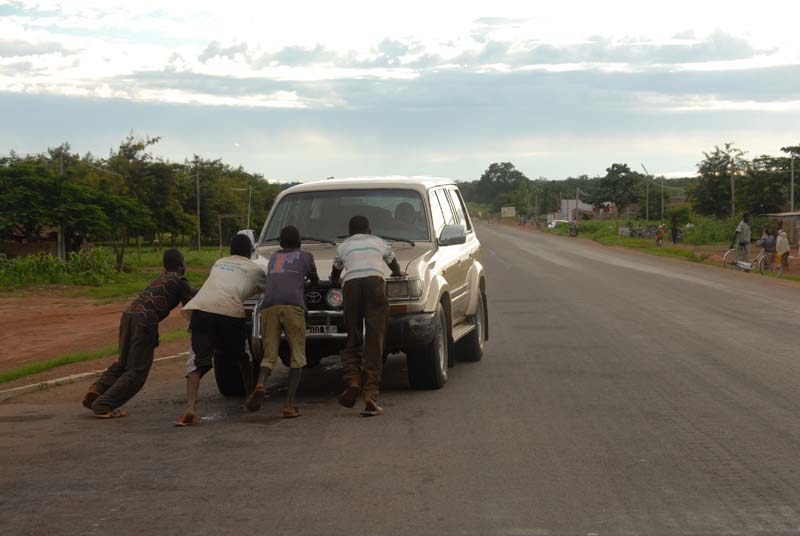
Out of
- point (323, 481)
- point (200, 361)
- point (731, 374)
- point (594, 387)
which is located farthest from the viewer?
point (731, 374)

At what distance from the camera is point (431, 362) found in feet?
32.9

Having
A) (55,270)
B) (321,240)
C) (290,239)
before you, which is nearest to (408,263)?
(290,239)

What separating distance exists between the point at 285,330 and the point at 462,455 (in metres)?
2.44

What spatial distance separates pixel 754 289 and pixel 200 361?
18260mm

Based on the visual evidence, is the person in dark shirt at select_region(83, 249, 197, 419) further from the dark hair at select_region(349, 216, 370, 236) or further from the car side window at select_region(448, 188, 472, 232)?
the car side window at select_region(448, 188, 472, 232)

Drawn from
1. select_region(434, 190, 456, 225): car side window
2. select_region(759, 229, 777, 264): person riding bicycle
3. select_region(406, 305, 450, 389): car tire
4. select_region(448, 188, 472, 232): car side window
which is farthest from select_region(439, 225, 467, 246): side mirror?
select_region(759, 229, 777, 264): person riding bicycle

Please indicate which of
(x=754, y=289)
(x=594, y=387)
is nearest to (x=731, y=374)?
(x=594, y=387)

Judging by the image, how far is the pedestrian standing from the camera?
29.8 feet

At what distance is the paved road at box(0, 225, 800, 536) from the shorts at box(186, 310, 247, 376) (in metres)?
0.50

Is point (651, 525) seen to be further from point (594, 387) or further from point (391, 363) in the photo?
point (391, 363)

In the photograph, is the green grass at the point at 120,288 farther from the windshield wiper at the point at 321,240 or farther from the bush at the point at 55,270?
the windshield wiper at the point at 321,240

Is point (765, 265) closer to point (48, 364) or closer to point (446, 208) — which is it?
point (446, 208)

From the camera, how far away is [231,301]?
9.16 m

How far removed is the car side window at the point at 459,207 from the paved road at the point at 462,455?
1.79 m
